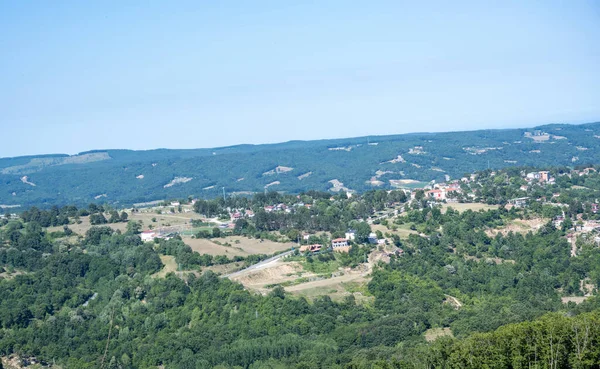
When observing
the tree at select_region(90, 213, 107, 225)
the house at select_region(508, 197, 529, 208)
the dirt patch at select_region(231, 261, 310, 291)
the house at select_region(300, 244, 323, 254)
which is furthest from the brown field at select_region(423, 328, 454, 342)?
the tree at select_region(90, 213, 107, 225)

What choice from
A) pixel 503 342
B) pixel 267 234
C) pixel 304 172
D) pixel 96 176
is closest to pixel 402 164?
pixel 304 172

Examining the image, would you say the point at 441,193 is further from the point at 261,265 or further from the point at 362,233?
the point at 261,265

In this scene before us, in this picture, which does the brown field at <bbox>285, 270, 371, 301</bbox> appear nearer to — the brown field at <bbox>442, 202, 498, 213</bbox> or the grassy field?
the grassy field

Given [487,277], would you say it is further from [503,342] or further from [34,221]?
[34,221]

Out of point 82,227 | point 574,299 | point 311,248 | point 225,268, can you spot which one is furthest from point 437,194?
point 574,299

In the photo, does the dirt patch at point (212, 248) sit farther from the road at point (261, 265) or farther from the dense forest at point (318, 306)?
the road at point (261, 265)
